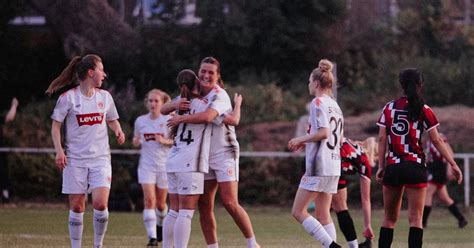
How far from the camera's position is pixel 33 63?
32.7m

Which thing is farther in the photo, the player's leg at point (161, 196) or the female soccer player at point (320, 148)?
the player's leg at point (161, 196)

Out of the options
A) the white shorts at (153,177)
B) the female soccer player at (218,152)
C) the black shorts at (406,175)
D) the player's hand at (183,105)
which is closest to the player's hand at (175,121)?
the female soccer player at (218,152)

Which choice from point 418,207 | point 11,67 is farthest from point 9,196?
point 418,207

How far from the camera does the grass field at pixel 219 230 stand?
15.4m

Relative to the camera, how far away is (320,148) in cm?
1178

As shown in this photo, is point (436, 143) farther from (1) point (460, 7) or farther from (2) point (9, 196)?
(1) point (460, 7)

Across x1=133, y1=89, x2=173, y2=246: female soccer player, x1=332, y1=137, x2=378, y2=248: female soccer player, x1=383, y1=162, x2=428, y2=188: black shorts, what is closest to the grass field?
x1=133, y1=89, x2=173, y2=246: female soccer player

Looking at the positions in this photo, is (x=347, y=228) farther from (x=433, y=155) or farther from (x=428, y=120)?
(x=433, y=155)

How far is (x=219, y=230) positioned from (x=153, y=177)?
108 inches

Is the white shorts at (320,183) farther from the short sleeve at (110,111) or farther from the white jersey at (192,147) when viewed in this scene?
the short sleeve at (110,111)

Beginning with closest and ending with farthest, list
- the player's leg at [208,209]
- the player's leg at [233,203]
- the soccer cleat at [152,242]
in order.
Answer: the player's leg at [233,203]
the player's leg at [208,209]
the soccer cleat at [152,242]

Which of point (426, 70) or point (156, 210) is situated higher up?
point (426, 70)

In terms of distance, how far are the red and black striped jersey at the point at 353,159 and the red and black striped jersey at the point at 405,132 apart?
6.36 ft

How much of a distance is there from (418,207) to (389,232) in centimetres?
39
